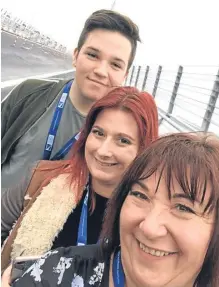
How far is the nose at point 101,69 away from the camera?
95.5 inches

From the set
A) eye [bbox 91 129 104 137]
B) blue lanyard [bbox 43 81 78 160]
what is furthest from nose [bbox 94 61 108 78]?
eye [bbox 91 129 104 137]

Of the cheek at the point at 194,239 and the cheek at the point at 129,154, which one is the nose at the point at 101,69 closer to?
the cheek at the point at 129,154

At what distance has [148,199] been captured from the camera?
59.6 inches

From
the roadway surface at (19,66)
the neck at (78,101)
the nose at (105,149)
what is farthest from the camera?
the roadway surface at (19,66)

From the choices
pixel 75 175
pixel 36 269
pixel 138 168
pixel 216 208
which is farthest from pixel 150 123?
pixel 36 269

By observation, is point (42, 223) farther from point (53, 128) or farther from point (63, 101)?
point (63, 101)

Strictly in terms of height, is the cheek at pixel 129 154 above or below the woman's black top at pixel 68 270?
above

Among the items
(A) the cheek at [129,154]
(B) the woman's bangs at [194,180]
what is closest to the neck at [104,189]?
(A) the cheek at [129,154]

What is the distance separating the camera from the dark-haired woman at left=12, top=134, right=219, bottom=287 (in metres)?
1.44

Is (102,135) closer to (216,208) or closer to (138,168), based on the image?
(138,168)

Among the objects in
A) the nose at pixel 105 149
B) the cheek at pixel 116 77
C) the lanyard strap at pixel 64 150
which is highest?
the cheek at pixel 116 77

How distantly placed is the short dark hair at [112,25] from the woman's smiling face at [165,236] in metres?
1.24

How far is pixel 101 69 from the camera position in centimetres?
243

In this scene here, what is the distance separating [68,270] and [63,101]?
119cm
